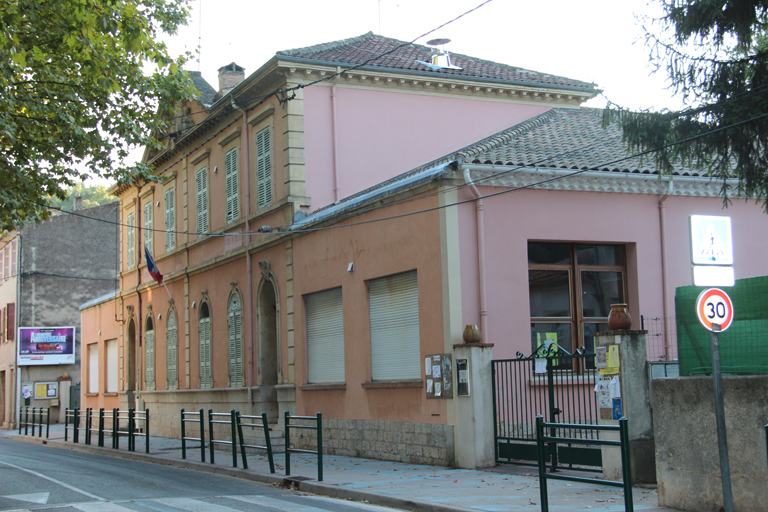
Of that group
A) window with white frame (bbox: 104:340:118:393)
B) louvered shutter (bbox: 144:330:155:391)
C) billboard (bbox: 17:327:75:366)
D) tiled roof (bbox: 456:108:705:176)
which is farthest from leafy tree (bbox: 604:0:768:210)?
billboard (bbox: 17:327:75:366)

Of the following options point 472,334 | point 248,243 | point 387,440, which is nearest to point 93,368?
point 248,243

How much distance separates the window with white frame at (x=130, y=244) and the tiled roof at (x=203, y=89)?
6.70 m

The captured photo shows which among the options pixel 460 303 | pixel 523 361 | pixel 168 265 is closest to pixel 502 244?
pixel 460 303

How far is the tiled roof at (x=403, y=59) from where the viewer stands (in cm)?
2133

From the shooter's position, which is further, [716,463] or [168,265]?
[168,265]

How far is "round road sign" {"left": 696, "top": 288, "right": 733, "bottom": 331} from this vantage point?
7.89m

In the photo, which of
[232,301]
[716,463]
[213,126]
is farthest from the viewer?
[213,126]

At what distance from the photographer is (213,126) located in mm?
25312

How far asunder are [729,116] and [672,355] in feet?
18.3

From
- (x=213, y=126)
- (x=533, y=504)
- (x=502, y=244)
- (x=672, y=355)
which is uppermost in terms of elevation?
(x=213, y=126)

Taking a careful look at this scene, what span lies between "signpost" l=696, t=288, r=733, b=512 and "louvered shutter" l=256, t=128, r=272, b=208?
48.9 feet

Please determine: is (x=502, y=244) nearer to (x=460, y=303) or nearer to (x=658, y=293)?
(x=460, y=303)

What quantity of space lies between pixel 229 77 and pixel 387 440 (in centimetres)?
1555

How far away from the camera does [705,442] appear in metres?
9.11
